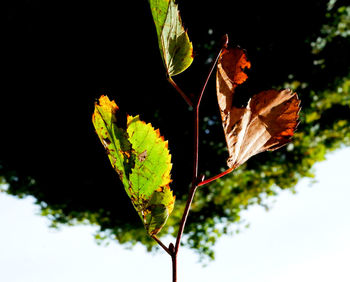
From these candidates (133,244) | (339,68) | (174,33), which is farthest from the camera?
(133,244)

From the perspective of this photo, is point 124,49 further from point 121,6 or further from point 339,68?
point 339,68

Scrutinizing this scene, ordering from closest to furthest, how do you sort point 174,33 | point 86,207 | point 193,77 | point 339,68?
1. point 174,33
2. point 193,77
3. point 339,68
4. point 86,207

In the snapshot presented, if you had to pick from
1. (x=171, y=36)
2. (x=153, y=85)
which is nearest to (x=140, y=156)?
(x=171, y=36)

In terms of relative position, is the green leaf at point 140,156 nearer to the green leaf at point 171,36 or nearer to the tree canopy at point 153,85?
the green leaf at point 171,36

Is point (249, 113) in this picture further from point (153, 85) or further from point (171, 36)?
point (153, 85)

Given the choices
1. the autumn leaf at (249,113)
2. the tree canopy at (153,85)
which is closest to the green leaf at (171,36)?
the autumn leaf at (249,113)

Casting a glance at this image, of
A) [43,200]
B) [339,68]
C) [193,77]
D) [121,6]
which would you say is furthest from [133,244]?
[339,68]

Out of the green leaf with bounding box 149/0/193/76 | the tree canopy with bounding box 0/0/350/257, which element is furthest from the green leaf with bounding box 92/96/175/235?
the tree canopy with bounding box 0/0/350/257
